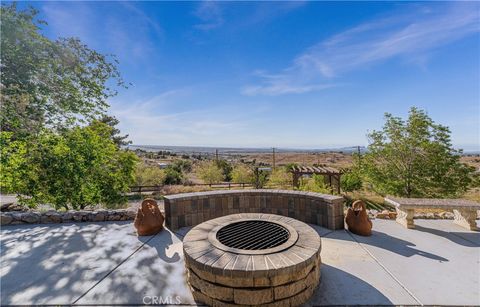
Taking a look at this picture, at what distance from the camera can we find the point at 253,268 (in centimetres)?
205

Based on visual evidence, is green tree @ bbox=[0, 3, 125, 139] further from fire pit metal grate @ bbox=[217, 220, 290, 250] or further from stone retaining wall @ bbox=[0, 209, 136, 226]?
fire pit metal grate @ bbox=[217, 220, 290, 250]

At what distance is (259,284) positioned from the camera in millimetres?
2039

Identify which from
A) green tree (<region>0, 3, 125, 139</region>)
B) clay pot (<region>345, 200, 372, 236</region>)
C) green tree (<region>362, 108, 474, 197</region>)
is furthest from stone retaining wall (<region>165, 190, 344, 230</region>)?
green tree (<region>362, 108, 474, 197</region>)


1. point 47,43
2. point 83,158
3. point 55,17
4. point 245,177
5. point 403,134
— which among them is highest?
point 55,17

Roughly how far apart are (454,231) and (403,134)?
5928 mm

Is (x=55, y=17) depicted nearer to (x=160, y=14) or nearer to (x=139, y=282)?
(x=160, y=14)

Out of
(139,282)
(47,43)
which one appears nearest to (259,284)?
(139,282)

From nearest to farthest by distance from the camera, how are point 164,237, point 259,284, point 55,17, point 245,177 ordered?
1. point 259,284
2. point 164,237
3. point 55,17
4. point 245,177

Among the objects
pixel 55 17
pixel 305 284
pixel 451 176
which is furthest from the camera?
pixel 451 176

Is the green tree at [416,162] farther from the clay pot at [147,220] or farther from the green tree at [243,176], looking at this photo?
the clay pot at [147,220]

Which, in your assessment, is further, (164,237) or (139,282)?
(164,237)

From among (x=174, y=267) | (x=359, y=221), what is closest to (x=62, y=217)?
(x=174, y=267)

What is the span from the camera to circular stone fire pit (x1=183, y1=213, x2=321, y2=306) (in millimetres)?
2049
